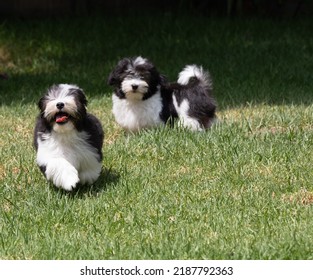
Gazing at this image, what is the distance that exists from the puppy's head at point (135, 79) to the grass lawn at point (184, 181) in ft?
1.49

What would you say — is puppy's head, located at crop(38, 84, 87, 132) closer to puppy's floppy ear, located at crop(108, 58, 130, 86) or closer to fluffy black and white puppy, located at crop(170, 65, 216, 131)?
puppy's floppy ear, located at crop(108, 58, 130, 86)

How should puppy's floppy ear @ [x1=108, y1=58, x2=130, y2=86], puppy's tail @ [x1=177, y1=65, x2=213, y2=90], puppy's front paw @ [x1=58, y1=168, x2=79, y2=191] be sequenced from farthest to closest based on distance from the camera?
puppy's tail @ [x1=177, y1=65, x2=213, y2=90], puppy's floppy ear @ [x1=108, y1=58, x2=130, y2=86], puppy's front paw @ [x1=58, y1=168, x2=79, y2=191]

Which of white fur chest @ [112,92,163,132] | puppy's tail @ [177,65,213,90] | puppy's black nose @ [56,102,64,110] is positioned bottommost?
white fur chest @ [112,92,163,132]

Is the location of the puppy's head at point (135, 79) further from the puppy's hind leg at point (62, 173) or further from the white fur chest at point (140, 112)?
the puppy's hind leg at point (62, 173)

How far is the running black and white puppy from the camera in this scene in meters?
8.73

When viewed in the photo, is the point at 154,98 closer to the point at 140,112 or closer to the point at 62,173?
the point at 140,112

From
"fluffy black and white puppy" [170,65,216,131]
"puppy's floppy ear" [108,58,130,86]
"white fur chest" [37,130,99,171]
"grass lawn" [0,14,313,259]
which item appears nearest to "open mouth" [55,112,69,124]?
"white fur chest" [37,130,99,171]

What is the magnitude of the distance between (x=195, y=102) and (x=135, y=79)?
745 mm

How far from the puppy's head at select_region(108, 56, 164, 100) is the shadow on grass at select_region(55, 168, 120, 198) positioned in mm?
1376

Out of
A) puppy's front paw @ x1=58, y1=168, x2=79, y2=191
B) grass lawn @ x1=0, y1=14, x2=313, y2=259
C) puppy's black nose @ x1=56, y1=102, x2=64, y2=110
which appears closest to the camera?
grass lawn @ x1=0, y1=14, x2=313, y2=259

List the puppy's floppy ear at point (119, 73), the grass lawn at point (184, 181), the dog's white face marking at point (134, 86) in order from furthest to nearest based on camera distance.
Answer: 1. the puppy's floppy ear at point (119, 73)
2. the dog's white face marking at point (134, 86)
3. the grass lawn at point (184, 181)

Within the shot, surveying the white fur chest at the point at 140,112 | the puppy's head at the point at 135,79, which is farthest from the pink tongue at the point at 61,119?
the white fur chest at the point at 140,112

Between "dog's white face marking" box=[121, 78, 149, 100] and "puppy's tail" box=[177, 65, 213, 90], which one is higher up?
"dog's white face marking" box=[121, 78, 149, 100]

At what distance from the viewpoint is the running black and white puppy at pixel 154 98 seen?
873cm
